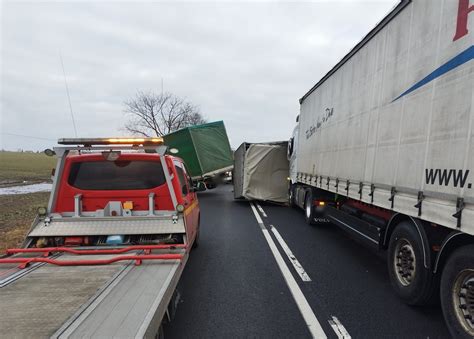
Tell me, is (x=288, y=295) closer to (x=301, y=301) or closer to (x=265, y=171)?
(x=301, y=301)

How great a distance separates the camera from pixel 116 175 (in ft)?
16.1

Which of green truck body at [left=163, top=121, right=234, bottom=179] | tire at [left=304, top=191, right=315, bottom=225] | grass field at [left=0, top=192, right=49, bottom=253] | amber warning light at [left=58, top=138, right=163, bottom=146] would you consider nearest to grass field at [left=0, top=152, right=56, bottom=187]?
grass field at [left=0, top=192, right=49, bottom=253]

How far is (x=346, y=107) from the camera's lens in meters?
6.93

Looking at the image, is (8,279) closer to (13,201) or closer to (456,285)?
(456,285)

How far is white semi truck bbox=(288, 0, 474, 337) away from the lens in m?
3.24

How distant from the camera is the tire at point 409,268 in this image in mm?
3938

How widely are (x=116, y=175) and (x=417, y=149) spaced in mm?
4001

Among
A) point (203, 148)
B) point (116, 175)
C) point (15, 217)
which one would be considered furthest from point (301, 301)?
point (203, 148)

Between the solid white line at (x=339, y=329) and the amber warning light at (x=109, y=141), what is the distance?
3010mm

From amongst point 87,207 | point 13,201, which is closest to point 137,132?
point 13,201

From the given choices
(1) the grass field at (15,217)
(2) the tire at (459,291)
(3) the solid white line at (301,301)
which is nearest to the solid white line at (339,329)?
(3) the solid white line at (301,301)

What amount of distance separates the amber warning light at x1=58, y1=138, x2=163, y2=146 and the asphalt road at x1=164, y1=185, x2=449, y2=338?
6.54ft

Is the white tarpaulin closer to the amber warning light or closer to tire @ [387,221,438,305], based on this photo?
tire @ [387,221,438,305]

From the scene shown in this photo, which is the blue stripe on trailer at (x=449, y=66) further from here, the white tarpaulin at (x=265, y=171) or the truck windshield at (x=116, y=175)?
the white tarpaulin at (x=265, y=171)
